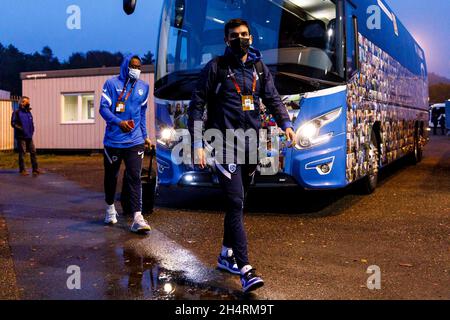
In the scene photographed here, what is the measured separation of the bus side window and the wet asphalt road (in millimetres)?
2031

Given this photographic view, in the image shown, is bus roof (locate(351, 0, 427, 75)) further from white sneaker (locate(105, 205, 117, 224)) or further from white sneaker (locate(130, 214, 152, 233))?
white sneaker (locate(105, 205, 117, 224))

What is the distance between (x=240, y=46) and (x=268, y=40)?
3.15 meters

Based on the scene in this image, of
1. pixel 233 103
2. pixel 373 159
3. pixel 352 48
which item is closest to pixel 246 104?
Result: pixel 233 103

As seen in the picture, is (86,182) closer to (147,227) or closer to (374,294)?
(147,227)

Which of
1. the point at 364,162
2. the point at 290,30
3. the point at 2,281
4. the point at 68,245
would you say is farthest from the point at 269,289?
the point at 364,162

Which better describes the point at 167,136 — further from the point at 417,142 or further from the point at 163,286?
the point at 417,142

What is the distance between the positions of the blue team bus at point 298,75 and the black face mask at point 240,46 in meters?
2.80

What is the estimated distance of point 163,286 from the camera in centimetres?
458

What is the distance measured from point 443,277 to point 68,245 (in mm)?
3773

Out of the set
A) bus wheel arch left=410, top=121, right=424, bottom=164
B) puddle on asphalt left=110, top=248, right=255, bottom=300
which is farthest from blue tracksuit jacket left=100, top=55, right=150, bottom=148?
bus wheel arch left=410, top=121, right=424, bottom=164

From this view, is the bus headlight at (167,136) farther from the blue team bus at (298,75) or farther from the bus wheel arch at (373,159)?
the bus wheel arch at (373,159)

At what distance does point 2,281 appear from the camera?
15.6 ft

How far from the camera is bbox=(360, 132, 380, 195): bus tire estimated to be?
9.41 metres

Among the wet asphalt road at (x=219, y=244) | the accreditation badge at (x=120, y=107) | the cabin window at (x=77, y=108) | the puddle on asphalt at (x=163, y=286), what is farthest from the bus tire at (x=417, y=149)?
the cabin window at (x=77, y=108)
